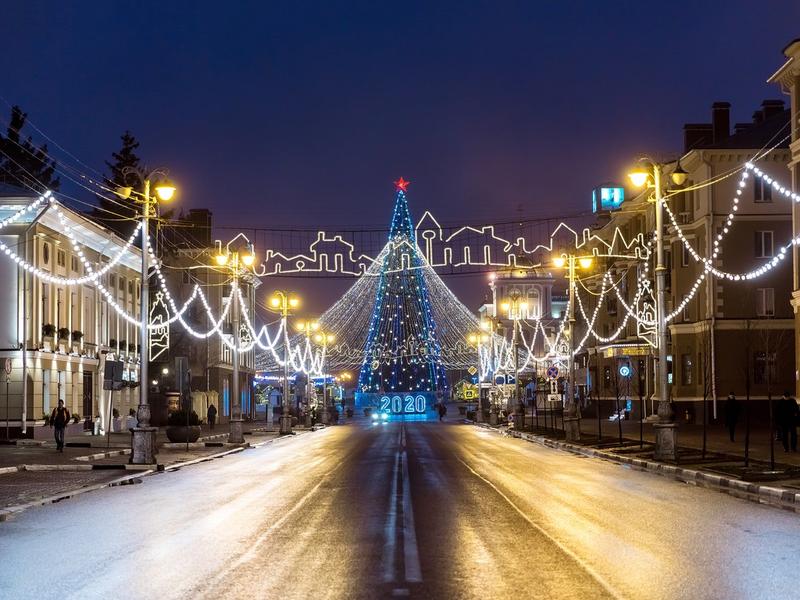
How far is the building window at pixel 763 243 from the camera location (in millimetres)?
59656

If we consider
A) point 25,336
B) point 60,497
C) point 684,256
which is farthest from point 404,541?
point 684,256

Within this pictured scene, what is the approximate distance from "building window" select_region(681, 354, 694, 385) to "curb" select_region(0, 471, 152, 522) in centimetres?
4109

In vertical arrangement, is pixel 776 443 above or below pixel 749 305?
below

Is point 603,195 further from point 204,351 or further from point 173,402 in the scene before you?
point 173,402

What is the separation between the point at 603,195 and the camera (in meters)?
93.7

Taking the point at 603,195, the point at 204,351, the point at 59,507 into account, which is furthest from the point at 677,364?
the point at 59,507

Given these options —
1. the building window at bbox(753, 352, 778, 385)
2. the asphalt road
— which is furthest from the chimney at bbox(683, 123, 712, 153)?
the asphalt road

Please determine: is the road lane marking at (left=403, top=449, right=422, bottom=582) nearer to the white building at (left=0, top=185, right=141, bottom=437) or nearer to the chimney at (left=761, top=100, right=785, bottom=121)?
the white building at (left=0, top=185, right=141, bottom=437)

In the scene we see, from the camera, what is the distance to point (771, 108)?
215ft

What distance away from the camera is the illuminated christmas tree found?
82.6m

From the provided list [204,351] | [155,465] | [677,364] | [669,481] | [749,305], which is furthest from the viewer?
[204,351]

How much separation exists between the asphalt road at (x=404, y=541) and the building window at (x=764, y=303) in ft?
121

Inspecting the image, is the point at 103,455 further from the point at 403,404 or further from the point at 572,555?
the point at 403,404

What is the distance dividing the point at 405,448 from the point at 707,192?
27.4m
